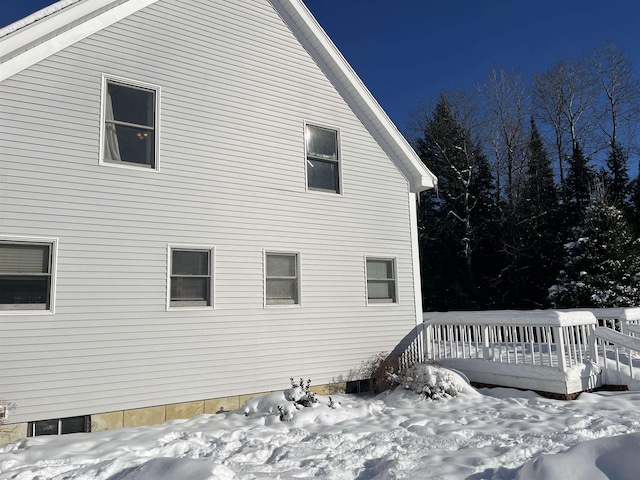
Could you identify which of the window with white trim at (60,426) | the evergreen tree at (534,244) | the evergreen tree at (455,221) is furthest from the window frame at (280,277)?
the evergreen tree at (534,244)

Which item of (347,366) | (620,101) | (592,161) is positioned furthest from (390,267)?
(620,101)

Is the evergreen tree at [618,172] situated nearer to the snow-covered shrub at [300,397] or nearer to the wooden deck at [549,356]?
the wooden deck at [549,356]

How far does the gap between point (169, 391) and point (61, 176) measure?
3552mm

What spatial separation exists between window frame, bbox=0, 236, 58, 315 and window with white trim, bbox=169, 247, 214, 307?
1.63 meters

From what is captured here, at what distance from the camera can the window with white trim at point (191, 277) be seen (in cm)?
770

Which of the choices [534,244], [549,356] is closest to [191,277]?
[549,356]

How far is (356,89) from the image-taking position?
10250 millimetres

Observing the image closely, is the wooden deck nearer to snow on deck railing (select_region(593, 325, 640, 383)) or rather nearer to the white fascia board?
snow on deck railing (select_region(593, 325, 640, 383))

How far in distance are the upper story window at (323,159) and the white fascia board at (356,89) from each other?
1.04 metres

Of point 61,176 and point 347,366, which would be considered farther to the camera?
point 347,366

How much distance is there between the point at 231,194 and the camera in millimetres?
8391

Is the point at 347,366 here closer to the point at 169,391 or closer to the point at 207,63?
the point at 169,391

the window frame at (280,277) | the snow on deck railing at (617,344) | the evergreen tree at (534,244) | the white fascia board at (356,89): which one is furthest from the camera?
the evergreen tree at (534,244)

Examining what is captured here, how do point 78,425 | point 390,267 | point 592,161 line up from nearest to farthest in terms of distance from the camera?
point 78,425 < point 390,267 < point 592,161
